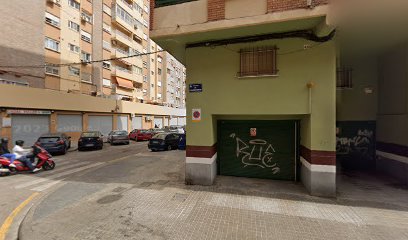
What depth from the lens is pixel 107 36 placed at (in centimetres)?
2555

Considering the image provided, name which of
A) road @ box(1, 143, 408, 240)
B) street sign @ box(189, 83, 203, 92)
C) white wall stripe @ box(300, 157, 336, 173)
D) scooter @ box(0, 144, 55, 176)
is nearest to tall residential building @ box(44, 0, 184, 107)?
scooter @ box(0, 144, 55, 176)

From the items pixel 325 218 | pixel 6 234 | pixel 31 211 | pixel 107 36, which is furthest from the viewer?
pixel 107 36

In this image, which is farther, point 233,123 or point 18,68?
point 18,68

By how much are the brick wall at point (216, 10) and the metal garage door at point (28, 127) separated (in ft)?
54.7

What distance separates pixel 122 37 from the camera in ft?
90.7

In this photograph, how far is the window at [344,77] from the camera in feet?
28.8

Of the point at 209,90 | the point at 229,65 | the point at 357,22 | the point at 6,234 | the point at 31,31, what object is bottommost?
the point at 6,234

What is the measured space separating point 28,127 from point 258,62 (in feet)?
59.3

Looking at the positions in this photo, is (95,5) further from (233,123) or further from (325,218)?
(325,218)

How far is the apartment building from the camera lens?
598 inches

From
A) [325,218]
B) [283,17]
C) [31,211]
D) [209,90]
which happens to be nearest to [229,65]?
[209,90]

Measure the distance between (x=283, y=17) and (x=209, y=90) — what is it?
2867 mm

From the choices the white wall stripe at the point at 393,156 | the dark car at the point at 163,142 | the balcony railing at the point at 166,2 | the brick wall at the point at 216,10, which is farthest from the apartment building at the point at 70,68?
the white wall stripe at the point at 393,156

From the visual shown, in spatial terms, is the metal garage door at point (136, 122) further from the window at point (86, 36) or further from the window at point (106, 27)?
the window at point (106, 27)
